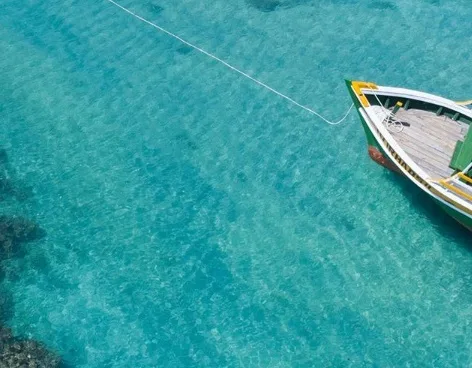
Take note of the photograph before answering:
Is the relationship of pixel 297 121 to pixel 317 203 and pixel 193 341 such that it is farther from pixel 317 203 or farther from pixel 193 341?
pixel 193 341

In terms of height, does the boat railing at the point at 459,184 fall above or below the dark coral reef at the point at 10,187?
A: above

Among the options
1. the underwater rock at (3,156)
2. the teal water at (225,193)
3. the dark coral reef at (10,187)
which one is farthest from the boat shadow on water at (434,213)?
the underwater rock at (3,156)

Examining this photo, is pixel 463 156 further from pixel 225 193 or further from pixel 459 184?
pixel 225 193

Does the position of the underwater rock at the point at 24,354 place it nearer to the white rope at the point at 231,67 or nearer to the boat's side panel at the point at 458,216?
the boat's side panel at the point at 458,216

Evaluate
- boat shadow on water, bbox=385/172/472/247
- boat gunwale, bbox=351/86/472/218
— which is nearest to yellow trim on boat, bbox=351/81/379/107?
boat gunwale, bbox=351/86/472/218

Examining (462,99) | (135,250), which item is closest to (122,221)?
(135,250)
